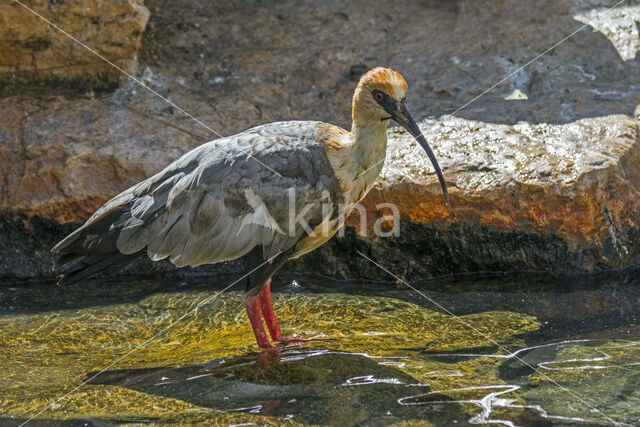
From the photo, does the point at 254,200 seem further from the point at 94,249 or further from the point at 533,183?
the point at 533,183

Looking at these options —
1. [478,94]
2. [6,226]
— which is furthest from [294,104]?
[6,226]

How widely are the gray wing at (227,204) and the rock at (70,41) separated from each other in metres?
2.85

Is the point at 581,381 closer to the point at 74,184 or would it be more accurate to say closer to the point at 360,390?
the point at 360,390

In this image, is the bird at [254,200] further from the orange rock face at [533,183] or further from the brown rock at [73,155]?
the brown rock at [73,155]

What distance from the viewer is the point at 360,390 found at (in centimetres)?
440

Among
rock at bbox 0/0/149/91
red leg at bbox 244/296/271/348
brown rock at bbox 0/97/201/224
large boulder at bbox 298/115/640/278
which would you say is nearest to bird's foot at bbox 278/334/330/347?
red leg at bbox 244/296/271/348

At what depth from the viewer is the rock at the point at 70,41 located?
7086mm

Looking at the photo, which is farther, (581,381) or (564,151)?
(564,151)

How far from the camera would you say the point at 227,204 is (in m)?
4.94

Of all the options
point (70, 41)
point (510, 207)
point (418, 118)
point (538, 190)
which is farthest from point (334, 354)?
point (70, 41)

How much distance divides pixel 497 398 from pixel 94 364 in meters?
2.65

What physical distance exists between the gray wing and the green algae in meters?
0.70

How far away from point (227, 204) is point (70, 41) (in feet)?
11.2

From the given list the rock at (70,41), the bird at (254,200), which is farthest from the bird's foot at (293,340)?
the rock at (70,41)
